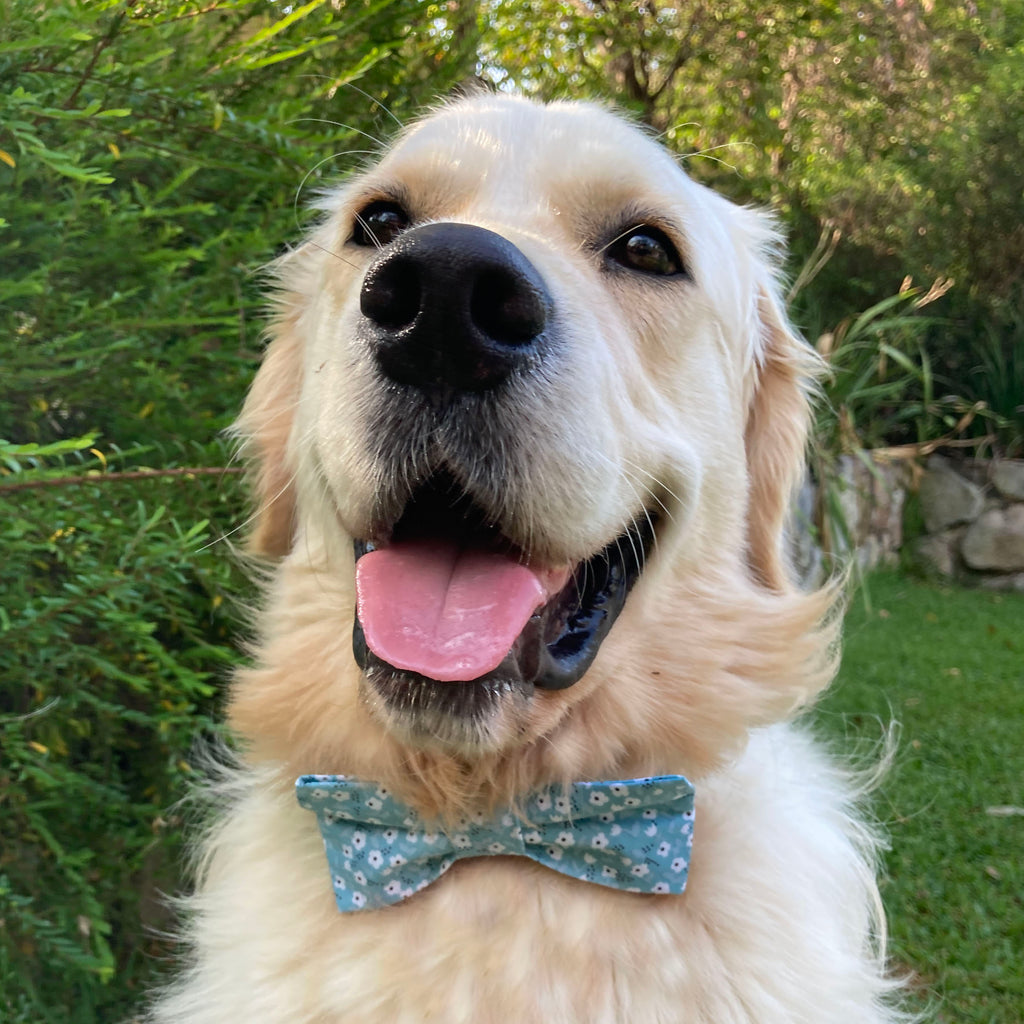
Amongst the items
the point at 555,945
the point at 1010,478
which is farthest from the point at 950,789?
the point at 1010,478

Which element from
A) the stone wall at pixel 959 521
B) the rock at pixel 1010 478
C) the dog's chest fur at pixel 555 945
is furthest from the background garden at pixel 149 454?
the rock at pixel 1010 478

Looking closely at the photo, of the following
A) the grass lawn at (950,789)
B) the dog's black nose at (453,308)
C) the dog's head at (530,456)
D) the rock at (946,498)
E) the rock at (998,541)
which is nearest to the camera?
the dog's black nose at (453,308)

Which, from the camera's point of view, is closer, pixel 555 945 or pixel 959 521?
pixel 555 945

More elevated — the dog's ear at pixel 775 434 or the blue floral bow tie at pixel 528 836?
the dog's ear at pixel 775 434

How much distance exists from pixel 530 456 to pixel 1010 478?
8466 mm

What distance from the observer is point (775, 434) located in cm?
208

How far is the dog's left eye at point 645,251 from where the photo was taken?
176cm

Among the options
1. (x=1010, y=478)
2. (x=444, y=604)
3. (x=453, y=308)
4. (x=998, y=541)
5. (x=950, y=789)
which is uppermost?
(x=453, y=308)

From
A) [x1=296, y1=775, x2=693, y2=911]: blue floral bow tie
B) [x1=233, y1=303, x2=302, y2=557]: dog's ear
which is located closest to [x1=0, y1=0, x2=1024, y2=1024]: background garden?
[x1=233, y1=303, x2=302, y2=557]: dog's ear

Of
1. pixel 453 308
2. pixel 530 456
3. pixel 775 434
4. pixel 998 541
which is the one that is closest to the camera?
pixel 453 308

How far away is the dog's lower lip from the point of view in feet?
4.57

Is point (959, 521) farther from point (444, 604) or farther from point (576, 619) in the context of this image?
point (444, 604)

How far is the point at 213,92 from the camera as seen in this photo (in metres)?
2.24

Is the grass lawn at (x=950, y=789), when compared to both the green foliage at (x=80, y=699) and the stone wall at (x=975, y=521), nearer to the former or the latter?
the stone wall at (x=975, y=521)
